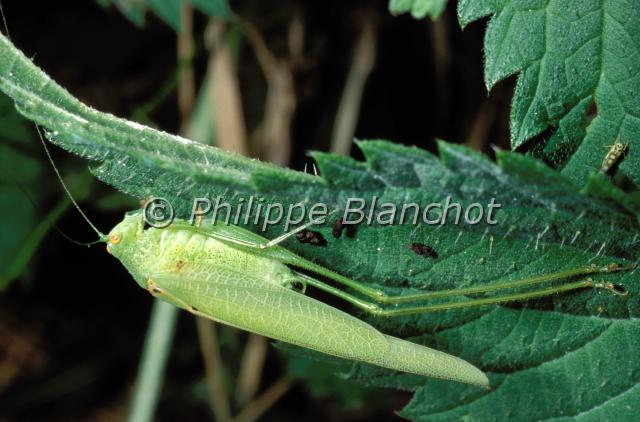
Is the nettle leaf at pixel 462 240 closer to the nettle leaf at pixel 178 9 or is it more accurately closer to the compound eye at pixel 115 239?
the compound eye at pixel 115 239

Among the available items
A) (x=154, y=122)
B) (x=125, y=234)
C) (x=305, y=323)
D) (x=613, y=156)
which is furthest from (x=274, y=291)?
(x=154, y=122)

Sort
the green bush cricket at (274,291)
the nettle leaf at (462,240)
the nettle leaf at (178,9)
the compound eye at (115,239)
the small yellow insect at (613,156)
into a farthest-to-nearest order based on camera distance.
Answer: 1. the nettle leaf at (178,9)
2. the compound eye at (115,239)
3. the green bush cricket at (274,291)
4. the small yellow insect at (613,156)
5. the nettle leaf at (462,240)

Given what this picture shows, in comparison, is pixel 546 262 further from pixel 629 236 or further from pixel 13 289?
pixel 13 289

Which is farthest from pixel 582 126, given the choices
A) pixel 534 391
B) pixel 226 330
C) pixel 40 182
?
pixel 40 182

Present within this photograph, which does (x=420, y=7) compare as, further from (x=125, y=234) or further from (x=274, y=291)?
(x=125, y=234)

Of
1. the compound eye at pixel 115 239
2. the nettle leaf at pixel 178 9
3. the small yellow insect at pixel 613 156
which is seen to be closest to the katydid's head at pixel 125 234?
the compound eye at pixel 115 239

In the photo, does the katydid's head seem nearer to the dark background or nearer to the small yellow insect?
the small yellow insect
